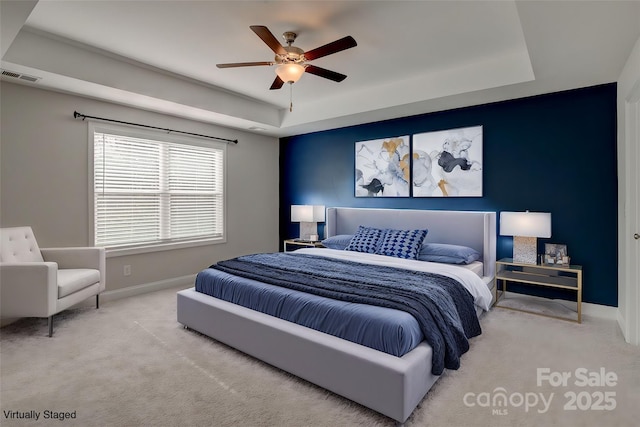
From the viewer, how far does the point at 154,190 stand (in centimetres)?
457

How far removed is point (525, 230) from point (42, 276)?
4.61m

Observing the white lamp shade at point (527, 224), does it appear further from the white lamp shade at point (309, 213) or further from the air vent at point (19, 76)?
the air vent at point (19, 76)

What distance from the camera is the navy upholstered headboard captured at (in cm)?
397

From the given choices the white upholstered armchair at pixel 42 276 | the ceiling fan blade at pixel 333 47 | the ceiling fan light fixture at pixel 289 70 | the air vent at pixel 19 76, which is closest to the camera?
the ceiling fan blade at pixel 333 47

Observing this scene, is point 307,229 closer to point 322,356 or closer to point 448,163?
point 448,163

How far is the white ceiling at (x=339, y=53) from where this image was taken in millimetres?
2479

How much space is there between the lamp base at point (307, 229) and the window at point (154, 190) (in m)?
1.28

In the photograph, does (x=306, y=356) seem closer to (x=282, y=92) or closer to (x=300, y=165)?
(x=282, y=92)

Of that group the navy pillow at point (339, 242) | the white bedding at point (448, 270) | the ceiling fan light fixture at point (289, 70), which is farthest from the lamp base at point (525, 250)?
the ceiling fan light fixture at point (289, 70)

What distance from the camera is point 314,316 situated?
2379mm

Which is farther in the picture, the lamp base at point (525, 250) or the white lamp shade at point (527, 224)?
the lamp base at point (525, 250)

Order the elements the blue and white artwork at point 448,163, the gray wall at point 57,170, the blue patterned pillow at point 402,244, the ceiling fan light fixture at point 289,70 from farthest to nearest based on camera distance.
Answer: the blue and white artwork at point 448,163 < the blue patterned pillow at point 402,244 < the gray wall at point 57,170 < the ceiling fan light fixture at point 289,70

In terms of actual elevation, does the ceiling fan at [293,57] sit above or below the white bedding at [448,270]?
above

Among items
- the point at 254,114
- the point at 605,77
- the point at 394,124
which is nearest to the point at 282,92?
the point at 254,114
